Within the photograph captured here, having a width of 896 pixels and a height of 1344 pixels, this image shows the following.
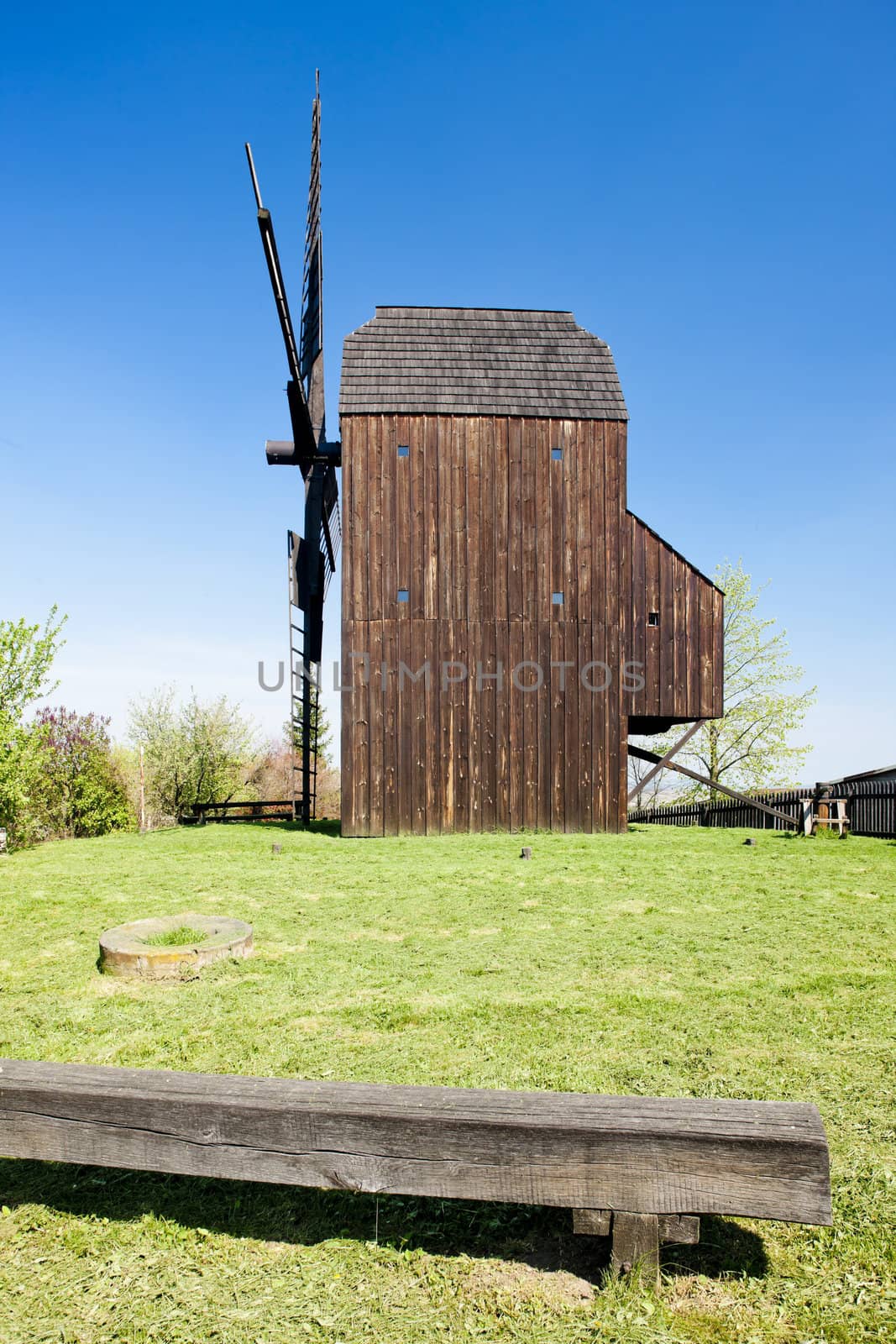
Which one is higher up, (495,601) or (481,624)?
(495,601)

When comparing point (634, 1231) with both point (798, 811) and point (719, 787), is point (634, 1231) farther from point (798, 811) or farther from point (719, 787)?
point (798, 811)

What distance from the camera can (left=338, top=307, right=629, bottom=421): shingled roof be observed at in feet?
53.3

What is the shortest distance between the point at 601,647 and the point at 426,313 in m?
8.59

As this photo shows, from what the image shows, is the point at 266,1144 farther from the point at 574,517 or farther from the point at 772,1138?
the point at 574,517

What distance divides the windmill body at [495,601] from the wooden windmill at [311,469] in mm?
2797

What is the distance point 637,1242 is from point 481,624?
1353cm

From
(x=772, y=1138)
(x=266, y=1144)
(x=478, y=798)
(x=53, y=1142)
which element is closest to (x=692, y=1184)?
(x=772, y=1138)

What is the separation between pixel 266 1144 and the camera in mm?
2891

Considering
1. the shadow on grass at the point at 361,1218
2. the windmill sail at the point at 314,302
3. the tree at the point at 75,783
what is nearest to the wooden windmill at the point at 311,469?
the windmill sail at the point at 314,302

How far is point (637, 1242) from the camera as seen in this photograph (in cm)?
274

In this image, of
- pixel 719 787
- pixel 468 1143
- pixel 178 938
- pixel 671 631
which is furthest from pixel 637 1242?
pixel 719 787

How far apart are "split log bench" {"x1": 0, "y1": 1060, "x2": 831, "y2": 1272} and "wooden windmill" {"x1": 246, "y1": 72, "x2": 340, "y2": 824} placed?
1490 centimetres

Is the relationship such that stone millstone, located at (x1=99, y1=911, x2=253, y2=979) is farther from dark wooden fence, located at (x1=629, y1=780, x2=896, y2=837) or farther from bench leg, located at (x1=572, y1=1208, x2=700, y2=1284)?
dark wooden fence, located at (x1=629, y1=780, x2=896, y2=837)

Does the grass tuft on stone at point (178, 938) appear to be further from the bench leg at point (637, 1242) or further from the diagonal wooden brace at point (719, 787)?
the diagonal wooden brace at point (719, 787)
